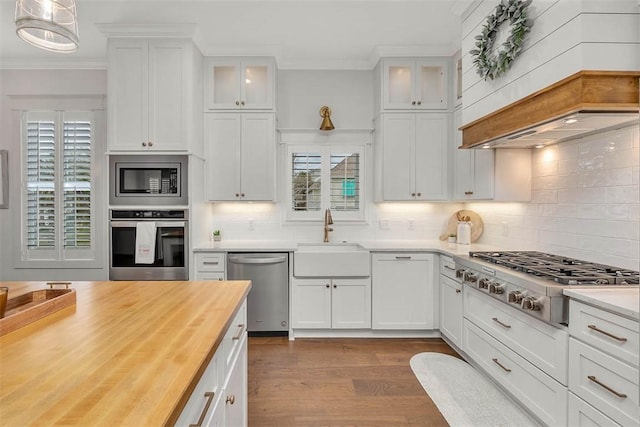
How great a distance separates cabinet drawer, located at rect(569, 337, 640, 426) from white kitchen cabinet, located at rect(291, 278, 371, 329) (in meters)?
1.92

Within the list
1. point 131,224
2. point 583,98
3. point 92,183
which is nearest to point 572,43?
point 583,98

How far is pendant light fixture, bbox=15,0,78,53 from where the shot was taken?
1.38 meters

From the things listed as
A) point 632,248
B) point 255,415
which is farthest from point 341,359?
point 632,248

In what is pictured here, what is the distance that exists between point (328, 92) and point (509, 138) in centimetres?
220

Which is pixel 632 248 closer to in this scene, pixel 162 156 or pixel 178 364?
pixel 178 364

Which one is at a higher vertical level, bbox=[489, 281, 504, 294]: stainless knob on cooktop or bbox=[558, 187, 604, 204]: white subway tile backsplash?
bbox=[558, 187, 604, 204]: white subway tile backsplash

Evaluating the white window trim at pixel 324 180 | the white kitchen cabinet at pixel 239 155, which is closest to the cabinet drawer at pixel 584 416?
the white window trim at pixel 324 180

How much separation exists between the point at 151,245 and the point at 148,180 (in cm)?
62

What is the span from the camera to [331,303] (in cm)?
350

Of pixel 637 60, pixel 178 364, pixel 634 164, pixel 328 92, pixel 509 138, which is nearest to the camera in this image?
pixel 178 364

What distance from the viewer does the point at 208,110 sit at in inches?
146

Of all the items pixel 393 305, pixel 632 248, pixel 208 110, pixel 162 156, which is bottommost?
pixel 393 305

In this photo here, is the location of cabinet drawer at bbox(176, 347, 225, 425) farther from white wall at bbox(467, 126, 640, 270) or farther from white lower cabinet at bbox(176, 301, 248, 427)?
white wall at bbox(467, 126, 640, 270)

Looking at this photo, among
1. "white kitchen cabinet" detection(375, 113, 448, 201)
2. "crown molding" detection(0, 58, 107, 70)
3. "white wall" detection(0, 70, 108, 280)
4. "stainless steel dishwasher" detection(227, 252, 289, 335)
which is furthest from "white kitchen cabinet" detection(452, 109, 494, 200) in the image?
"crown molding" detection(0, 58, 107, 70)
